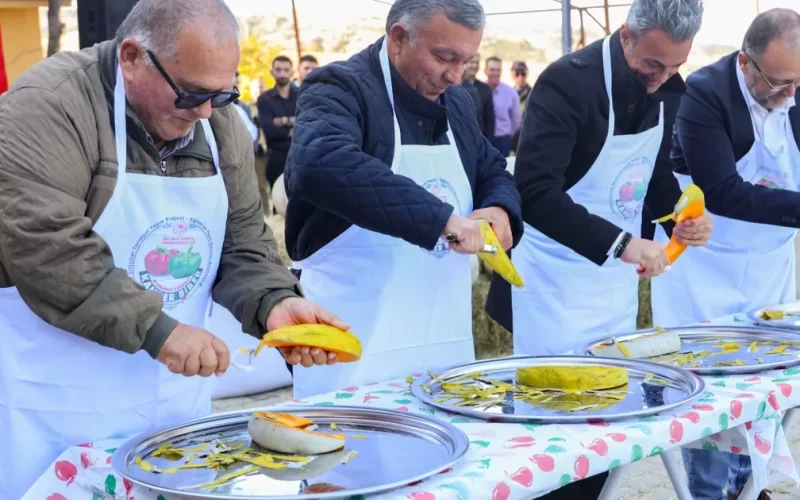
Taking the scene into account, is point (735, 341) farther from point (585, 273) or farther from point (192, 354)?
point (192, 354)

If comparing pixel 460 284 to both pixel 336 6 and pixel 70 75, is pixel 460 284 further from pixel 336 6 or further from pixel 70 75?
pixel 336 6

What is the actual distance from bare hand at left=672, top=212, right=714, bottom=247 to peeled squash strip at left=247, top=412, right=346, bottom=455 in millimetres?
1486

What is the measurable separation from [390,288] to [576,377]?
0.78 m

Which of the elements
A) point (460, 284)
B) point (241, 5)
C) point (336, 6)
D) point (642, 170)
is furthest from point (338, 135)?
point (336, 6)

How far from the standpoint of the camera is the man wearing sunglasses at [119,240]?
182 cm

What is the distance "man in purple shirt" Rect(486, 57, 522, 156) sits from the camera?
41.0ft

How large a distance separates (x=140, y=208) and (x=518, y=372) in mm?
845

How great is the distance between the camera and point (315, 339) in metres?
1.92

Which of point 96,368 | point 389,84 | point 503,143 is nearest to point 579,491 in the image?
point 389,84

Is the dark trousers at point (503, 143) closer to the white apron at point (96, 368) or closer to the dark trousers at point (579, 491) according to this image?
the dark trousers at point (579, 491)

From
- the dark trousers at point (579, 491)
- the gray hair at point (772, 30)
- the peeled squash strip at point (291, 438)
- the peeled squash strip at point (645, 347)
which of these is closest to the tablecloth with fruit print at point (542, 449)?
→ the peeled squash strip at point (291, 438)

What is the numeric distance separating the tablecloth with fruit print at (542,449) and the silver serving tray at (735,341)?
13 centimetres

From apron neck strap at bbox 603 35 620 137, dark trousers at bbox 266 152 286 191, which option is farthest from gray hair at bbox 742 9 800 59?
dark trousers at bbox 266 152 286 191

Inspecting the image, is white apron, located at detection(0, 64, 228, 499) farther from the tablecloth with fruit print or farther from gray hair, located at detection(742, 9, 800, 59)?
gray hair, located at detection(742, 9, 800, 59)
